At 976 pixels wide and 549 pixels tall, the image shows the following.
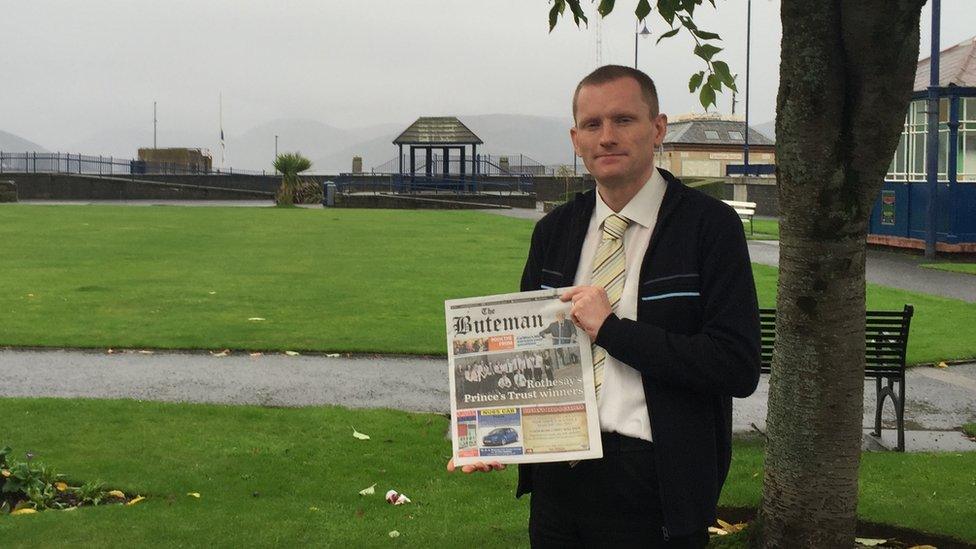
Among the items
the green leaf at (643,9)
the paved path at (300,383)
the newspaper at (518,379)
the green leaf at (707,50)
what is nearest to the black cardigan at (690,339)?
the newspaper at (518,379)

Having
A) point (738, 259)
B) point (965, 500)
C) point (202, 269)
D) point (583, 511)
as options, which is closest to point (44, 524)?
point (583, 511)

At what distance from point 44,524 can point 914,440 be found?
547 cm

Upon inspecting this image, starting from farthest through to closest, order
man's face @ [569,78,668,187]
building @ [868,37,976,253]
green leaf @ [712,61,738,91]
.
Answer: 1. building @ [868,37,976,253]
2. green leaf @ [712,61,738,91]
3. man's face @ [569,78,668,187]

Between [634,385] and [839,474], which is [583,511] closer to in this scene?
[634,385]

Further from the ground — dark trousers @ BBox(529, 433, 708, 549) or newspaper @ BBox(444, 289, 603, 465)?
newspaper @ BBox(444, 289, 603, 465)

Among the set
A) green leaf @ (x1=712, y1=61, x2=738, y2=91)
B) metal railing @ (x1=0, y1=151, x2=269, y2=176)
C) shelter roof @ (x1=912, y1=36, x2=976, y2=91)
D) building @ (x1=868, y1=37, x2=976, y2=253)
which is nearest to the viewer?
green leaf @ (x1=712, y1=61, x2=738, y2=91)

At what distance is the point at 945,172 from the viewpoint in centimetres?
2245

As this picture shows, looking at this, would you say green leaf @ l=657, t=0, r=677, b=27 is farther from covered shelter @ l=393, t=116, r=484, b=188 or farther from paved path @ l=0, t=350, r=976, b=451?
covered shelter @ l=393, t=116, r=484, b=188

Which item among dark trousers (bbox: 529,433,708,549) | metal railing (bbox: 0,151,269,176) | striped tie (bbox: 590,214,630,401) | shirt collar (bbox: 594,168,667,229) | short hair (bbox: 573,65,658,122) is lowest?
dark trousers (bbox: 529,433,708,549)

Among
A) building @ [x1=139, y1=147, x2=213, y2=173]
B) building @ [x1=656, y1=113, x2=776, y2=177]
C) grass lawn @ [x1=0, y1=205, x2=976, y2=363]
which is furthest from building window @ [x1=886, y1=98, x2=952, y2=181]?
building @ [x1=139, y1=147, x2=213, y2=173]

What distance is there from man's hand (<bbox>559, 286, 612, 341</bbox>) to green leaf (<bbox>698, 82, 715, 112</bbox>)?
99.7 inches

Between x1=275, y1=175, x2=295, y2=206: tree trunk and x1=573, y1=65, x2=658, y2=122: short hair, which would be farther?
x1=275, y1=175, x2=295, y2=206: tree trunk

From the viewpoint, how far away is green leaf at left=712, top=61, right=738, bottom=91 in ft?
16.1

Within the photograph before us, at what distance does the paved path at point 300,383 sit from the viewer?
8383 mm
